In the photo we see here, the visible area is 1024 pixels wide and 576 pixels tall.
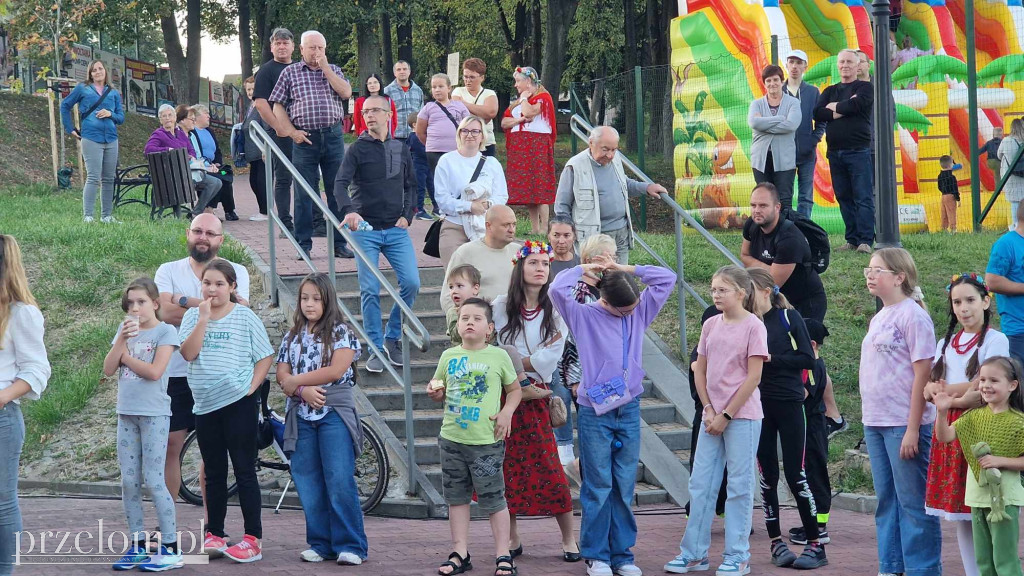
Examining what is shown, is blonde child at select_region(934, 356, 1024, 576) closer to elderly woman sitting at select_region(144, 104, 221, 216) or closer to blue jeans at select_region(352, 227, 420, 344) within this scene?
blue jeans at select_region(352, 227, 420, 344)

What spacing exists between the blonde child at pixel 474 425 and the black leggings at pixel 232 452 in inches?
40.2

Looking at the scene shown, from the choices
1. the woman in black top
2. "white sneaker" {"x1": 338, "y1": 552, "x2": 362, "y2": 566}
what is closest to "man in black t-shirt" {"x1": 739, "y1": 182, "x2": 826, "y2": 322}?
the woman in black top

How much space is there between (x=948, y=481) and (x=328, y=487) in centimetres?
316

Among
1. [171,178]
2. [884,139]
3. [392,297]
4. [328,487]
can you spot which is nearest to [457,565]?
[328,487]

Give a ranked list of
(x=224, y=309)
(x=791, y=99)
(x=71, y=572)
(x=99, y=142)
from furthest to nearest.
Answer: (x=99, y=142), (x=791, y=99), (x=224, y=309), (x=71, y=572)

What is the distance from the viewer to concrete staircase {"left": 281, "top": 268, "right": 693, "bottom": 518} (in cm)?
773

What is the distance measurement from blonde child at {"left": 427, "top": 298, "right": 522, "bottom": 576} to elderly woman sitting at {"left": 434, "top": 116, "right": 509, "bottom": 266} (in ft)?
9.11

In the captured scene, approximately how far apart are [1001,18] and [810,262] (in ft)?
33.2

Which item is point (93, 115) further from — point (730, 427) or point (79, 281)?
point (730, 427)

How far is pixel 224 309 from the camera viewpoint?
622 centimetres

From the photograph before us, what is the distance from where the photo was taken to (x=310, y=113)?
34.5ft

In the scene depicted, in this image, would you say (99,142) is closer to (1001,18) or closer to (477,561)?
(477,561)

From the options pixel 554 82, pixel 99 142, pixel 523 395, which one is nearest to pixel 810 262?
pixel 523 395

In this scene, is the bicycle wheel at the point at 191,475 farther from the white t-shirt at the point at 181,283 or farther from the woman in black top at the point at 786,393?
the woman in black top at the point at 786,393
